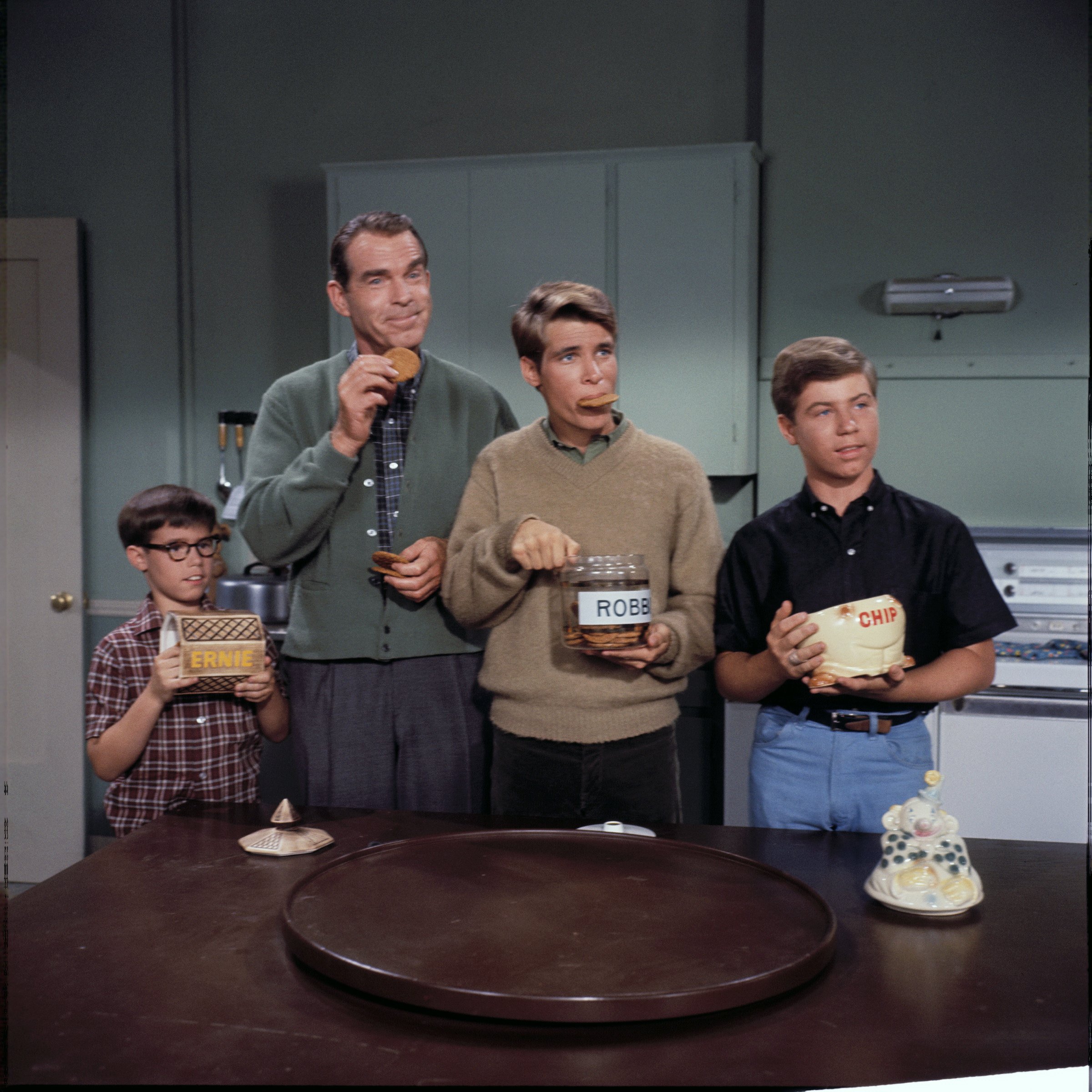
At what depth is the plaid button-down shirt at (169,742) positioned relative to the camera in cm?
165

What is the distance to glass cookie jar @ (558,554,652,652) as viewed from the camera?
4.49ft

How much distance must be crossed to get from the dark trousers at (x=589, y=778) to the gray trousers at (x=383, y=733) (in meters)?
0.18

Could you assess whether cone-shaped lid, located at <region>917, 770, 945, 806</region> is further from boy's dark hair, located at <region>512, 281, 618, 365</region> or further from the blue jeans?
boy's dark hair, located at <region>512, 281, 618, 365</region>

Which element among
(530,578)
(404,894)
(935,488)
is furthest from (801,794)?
(935,488)

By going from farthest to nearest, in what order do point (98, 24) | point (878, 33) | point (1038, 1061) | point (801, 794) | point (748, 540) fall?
point (98, 24) < point (878, 33) < point (748, 540) < point (801, 794) < point (1038, 1061)

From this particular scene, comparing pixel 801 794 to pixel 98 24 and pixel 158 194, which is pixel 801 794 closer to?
pixel 158 194

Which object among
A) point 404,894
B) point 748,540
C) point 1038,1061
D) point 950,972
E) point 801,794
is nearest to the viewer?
point 1038,1061

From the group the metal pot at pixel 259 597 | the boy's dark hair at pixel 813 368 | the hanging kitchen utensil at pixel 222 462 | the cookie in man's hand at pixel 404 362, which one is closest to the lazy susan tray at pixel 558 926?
the boy's dark hair at pixel 813 368

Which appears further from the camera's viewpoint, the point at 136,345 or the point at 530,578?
the point at 136,345

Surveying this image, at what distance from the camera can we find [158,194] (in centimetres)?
346

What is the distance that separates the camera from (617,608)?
53.9 inches

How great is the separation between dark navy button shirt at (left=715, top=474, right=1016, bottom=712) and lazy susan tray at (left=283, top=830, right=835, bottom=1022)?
473mm

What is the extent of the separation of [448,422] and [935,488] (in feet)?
5.79

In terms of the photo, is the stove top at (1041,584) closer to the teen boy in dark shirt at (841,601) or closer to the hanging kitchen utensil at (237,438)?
the teen boy in dark shirt at (841,601)
